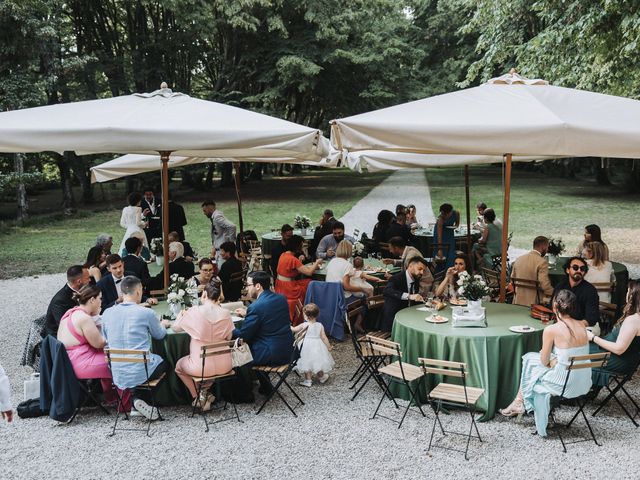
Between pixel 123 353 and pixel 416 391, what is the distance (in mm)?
3169

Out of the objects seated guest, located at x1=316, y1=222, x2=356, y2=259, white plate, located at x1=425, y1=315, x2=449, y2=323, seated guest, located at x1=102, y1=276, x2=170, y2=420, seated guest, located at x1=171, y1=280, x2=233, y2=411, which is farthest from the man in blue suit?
seated guest, located at x1=316, y1=222, x2=356, y2=259

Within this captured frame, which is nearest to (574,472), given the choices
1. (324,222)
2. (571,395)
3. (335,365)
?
(571,395)

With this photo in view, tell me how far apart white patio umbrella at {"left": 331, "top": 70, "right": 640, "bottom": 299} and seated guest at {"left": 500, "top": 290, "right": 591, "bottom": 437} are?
60.4 inches

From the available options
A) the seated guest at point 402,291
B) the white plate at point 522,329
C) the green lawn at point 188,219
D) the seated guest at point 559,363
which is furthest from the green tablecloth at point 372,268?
the green lawn at point 188,219

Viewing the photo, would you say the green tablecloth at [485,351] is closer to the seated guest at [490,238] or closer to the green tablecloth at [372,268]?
the green tablecloth at [372,268]

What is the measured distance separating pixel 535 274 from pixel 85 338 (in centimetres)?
597

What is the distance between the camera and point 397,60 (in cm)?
3594

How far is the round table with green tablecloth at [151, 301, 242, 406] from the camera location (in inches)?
265

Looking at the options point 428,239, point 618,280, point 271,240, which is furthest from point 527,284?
point 271,240

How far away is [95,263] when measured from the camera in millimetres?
8727

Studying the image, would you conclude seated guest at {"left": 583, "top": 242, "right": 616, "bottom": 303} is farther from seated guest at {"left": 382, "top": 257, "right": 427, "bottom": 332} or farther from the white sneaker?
the white sneaker

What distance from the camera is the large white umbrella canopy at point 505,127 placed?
591 cm

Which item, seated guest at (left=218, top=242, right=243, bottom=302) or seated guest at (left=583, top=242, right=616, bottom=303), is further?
seated guest at (left=218, top=242, right=243, bottom=302)

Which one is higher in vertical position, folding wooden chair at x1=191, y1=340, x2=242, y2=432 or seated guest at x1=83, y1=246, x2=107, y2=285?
seated guest at x1=83, y1=246, x2=107, y2=285
